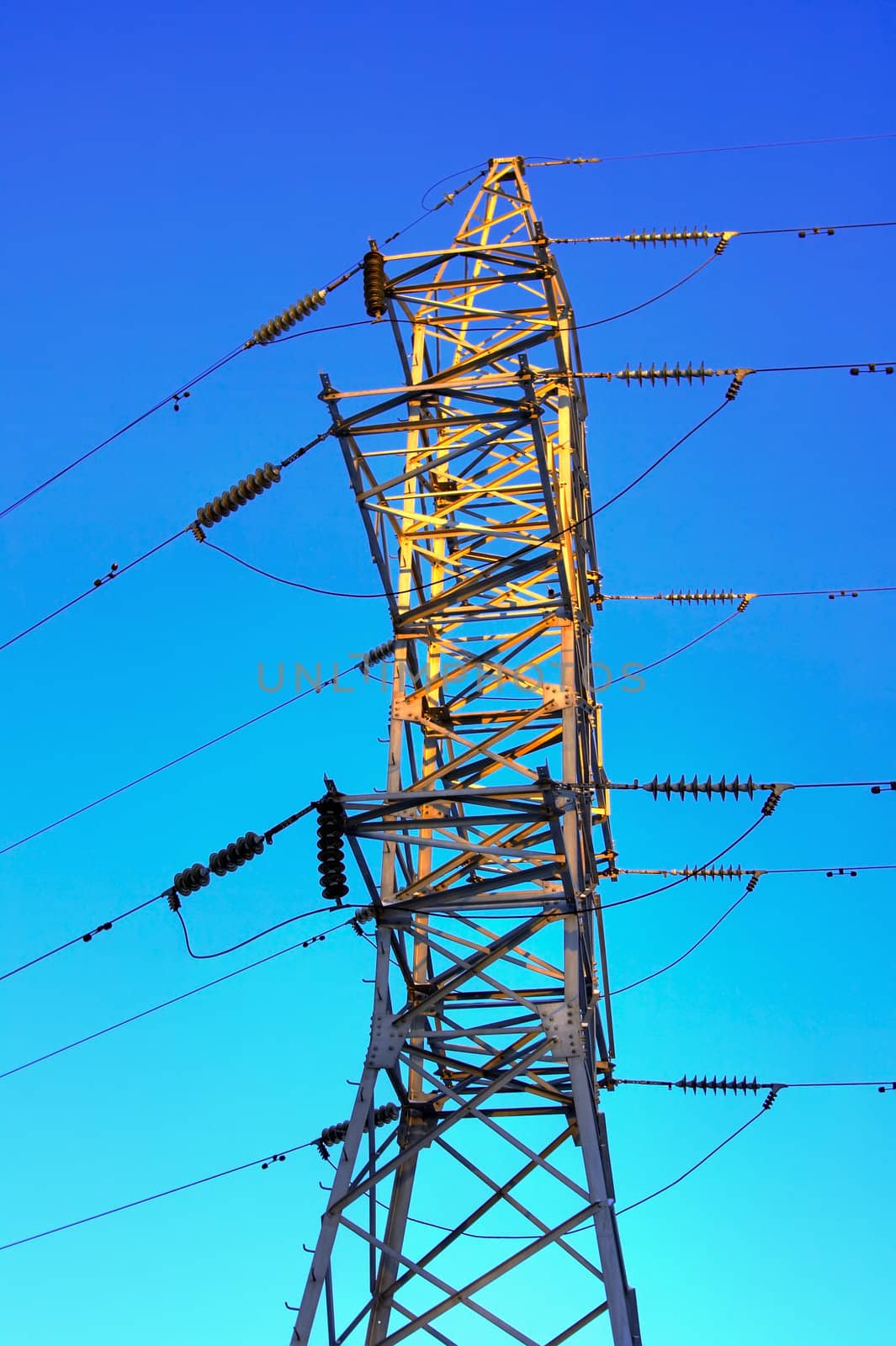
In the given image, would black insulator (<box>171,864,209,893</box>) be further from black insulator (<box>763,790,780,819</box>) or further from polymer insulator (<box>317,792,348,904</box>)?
black insulator (<box>763,790,780,819</box>)

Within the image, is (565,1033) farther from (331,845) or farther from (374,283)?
(374,283)

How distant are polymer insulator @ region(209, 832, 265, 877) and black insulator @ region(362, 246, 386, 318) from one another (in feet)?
22.5

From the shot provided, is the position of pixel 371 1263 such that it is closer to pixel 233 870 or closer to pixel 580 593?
pixel 233 870

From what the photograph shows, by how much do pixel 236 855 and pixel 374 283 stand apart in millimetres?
7258

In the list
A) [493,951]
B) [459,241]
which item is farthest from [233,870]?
[459,241]

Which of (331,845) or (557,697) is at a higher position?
(557,697)

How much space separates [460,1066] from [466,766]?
345 centimetres

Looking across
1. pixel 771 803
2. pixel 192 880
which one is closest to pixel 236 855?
pixel 192 880

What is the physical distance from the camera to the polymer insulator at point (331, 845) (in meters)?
15.8

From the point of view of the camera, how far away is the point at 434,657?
63.5 ft

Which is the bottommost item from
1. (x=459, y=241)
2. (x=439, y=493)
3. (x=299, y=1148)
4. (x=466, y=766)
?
(x=299, y=1148)

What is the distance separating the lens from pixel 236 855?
16.0 meters

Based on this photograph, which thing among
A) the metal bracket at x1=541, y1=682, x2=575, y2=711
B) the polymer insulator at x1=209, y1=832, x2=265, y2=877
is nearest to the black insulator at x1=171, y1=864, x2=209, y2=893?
the polymer insulator at x1=209, y1=832, x2=265, y2=877

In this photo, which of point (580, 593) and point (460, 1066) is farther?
point (580, 593)
